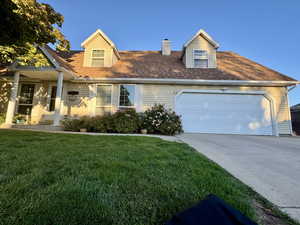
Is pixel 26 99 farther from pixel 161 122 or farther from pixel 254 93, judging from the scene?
pixel 254 93

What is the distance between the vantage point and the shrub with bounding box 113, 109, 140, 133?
6.78 metres

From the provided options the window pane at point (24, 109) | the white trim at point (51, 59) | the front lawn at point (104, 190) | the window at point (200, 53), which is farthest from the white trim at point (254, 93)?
the window pane at point (24, 109)

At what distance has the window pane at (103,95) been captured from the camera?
27.5 ft

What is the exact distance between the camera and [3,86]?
27.4 ft

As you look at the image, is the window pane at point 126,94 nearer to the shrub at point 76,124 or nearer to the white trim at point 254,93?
the shrub at point 76,124

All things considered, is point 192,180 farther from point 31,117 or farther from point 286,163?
point 31,117

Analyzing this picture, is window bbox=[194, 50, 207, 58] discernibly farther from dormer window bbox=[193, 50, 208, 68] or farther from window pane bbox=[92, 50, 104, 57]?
window pane bbox=[92, 50, 104, 57]

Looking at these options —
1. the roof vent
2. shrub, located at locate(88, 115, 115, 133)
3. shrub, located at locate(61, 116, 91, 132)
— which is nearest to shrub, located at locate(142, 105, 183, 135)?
shrub, located at locate(88, 115, 115, 133)

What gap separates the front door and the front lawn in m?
7.69

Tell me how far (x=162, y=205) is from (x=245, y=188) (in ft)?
3.67

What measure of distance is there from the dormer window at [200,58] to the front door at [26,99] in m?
10.3

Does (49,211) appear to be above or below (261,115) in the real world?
below

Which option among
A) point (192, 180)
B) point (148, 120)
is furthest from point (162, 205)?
point (148, 120)

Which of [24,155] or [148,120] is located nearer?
[24,155]
